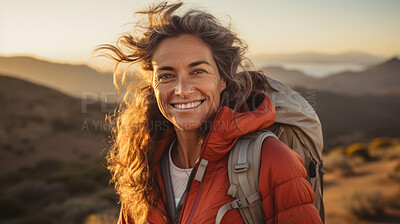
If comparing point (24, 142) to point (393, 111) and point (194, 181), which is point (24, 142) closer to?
point (194, 181)

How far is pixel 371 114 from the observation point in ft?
170

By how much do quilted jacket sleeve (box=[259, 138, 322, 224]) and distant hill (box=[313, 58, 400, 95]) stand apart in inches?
3195

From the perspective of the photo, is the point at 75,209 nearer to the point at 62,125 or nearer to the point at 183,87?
the point at 183,87

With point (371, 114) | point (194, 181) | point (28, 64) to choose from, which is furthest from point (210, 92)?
point (28, 64)

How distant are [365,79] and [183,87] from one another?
93.3 meters

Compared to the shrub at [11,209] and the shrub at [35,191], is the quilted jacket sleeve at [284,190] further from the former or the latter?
the shrub at [35,191]

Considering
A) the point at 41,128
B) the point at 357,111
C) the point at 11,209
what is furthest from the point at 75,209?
the point at 357,111

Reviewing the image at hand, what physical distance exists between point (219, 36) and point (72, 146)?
92.7 feet

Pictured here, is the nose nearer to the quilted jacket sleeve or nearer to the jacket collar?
the jacket collar

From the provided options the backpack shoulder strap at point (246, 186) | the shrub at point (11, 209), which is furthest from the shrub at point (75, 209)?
the backpack shoulder strap at point (246, 186)

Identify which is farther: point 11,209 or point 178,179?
point 11,209

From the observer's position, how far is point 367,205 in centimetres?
786

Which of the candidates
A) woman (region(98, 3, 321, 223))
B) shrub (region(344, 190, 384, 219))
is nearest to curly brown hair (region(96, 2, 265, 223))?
woman (region(98, 3, 321, 223))

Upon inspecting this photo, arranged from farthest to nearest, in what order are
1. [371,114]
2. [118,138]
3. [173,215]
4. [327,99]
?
[327,99] < [371,114] < [118,138] < [173,215]
